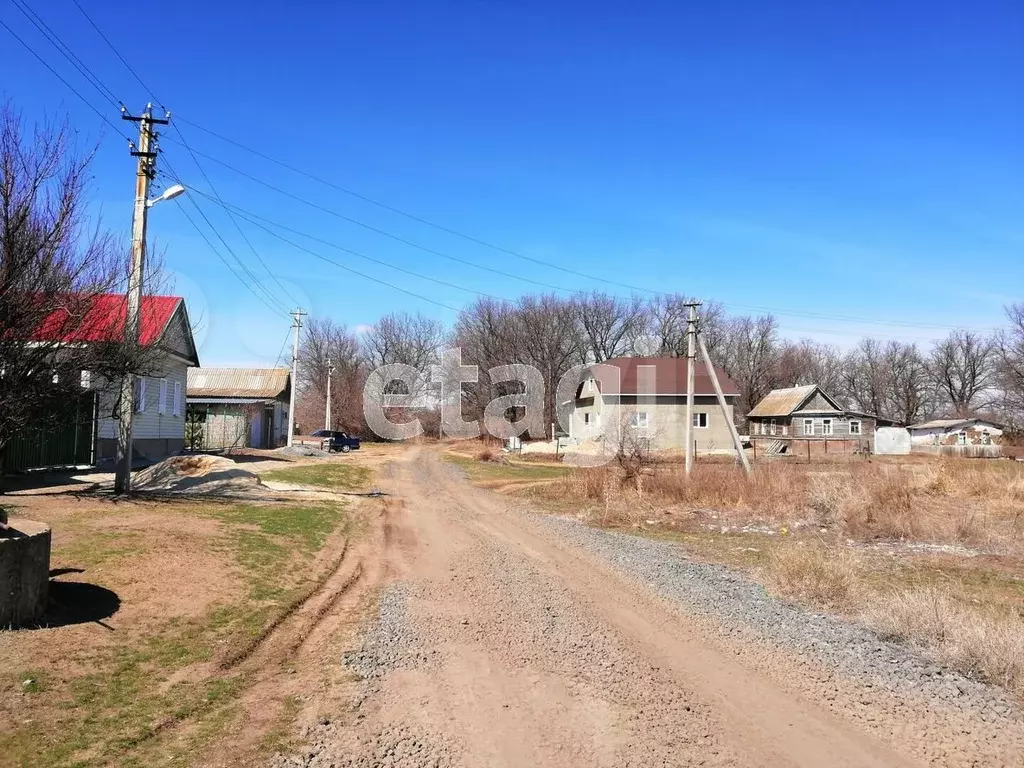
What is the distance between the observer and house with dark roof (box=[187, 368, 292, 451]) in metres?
38.9

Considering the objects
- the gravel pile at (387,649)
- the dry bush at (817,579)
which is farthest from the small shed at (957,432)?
the gravel pile at (387,649)

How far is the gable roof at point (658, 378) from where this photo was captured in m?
50.3

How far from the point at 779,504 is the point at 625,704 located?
15.0m

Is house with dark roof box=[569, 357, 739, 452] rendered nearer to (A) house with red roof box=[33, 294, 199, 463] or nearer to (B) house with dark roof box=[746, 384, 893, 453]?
(B) house with dark roof box=[746, 384, 893, 453]

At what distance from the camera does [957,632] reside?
6.64m

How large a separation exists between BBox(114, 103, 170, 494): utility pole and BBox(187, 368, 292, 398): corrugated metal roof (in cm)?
3053

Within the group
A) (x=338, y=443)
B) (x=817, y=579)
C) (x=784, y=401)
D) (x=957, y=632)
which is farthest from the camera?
(x=784, y=401)

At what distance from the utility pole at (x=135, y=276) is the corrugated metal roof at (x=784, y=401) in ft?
190

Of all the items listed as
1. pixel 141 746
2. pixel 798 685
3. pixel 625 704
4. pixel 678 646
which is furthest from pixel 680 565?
pixel 141 746

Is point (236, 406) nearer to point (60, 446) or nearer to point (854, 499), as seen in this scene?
point (60, 446)

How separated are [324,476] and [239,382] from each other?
1001 inches

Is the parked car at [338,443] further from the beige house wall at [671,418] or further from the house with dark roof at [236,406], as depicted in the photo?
the beige house wall at [671,418]

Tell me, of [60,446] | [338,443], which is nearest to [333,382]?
[338,443]

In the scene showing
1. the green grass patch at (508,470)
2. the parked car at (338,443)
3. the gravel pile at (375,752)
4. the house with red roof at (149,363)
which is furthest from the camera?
the parked car at (338,443)
